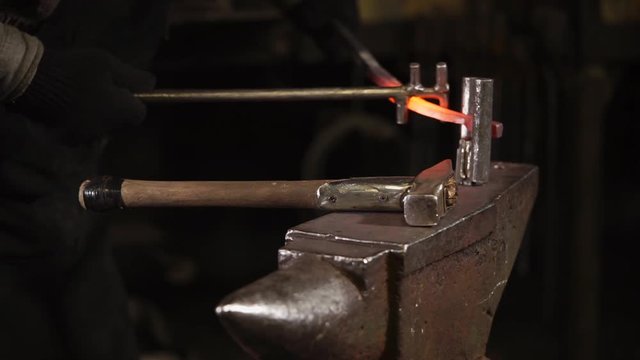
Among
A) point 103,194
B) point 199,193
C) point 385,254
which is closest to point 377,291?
point 385,254

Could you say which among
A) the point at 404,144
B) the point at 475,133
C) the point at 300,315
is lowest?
the point at 404,144

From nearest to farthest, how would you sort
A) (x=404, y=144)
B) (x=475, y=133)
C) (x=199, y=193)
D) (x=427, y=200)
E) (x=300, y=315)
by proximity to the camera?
(x=300, y=315) < (x=427, y=200) < (x=199, y=193) < (x=475, y=133) < (x=404, y=144)

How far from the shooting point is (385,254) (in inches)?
44.6

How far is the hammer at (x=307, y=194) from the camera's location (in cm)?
120

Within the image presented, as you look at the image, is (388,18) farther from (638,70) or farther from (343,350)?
(343,350)

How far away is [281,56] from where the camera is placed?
8.23 feet

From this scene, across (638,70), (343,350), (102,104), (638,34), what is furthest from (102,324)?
(638,70)

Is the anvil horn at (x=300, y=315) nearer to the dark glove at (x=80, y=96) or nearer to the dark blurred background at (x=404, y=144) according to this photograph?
the dark glove at (x=80, y=96)

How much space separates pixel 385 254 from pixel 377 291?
0.15 feet

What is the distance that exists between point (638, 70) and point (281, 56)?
1073 millimetres

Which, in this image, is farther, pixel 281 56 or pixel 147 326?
pixel 147 326

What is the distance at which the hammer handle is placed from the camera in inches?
50.5

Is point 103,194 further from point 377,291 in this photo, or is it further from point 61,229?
point 377,291

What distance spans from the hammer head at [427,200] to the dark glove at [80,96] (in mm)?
523
